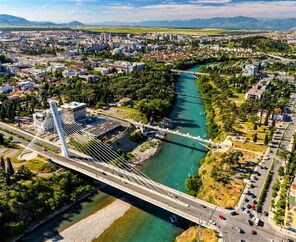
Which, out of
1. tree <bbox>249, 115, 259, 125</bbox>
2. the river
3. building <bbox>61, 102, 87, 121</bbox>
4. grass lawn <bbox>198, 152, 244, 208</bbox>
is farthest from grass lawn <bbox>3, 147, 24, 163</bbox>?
tree <bbox>249, 115, 259, 125</bbox>

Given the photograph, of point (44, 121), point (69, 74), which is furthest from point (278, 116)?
point (69, 74)

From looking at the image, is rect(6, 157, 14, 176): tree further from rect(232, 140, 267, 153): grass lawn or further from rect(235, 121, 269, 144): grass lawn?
rect(235, 121, 269, 144): grass lawn

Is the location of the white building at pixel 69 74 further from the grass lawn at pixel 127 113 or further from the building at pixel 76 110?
the building at pixel 76 110

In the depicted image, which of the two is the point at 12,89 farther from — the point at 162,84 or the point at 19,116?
the point at 162,84

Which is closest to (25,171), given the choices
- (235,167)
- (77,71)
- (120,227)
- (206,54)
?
(120,227)

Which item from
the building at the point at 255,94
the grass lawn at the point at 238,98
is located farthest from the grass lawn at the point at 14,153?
the building at the point at 255,94

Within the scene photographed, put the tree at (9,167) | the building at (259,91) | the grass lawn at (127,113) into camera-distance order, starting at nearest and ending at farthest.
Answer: the tree at (9,167), the grass lawn at (127,113), the building at (259,91)
